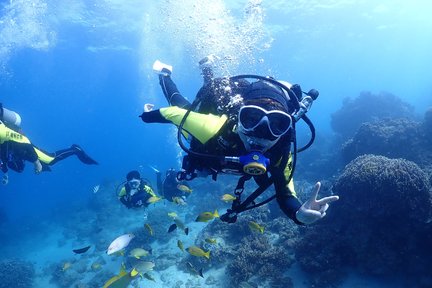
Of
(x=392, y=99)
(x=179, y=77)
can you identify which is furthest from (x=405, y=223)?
(x=179, y=77)

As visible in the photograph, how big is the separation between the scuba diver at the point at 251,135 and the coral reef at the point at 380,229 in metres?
4.49

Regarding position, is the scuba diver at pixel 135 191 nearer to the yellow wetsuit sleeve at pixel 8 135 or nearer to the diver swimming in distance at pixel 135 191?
the diver swimming in distance at pixel 135 191

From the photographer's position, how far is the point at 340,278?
27.7ft

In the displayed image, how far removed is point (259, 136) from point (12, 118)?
9.81 metres

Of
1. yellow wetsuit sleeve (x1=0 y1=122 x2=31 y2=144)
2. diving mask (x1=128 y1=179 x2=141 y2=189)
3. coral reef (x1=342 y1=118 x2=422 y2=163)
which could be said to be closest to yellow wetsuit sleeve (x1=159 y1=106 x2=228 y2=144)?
diving mask (x1=128 y1=179 x2=141 y2=189)

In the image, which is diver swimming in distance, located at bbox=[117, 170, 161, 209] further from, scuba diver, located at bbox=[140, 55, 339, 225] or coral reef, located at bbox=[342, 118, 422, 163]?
coral reef, located at bbox=[342, 118, 422, 163]

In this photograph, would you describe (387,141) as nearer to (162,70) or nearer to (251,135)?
(162,70)

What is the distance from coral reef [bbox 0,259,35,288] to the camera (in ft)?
51.3

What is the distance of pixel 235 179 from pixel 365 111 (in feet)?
45.8

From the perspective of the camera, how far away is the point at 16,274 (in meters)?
16.2

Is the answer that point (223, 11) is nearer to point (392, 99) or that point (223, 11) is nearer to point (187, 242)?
point (392, 99)

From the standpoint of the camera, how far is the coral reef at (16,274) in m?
15.6

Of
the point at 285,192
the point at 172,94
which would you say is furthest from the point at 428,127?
the point at 285,192

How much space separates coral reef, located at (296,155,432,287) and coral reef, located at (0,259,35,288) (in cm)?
1466
